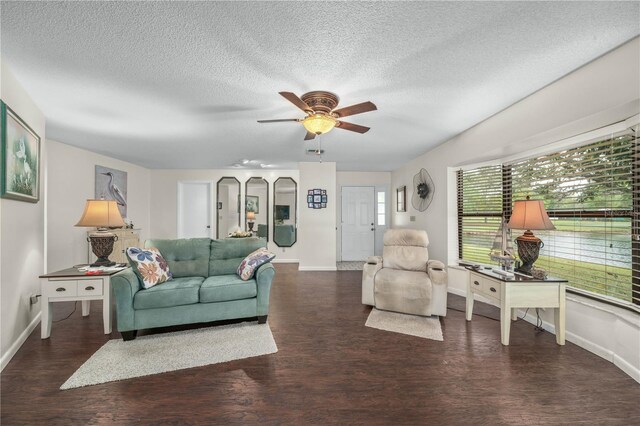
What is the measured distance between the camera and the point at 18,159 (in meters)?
2.33

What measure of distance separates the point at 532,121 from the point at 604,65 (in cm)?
64

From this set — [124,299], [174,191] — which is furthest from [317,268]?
[174,191]

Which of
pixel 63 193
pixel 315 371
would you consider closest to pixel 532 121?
pixel 315 371

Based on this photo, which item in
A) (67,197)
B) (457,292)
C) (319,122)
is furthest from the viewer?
(67,197)

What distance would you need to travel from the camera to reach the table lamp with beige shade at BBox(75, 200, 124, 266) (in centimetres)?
283

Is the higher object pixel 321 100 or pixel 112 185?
pixel 321 100

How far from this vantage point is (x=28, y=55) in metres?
1.95

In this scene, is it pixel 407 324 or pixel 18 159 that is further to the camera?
pixel 407 324

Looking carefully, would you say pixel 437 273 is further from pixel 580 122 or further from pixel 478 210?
pixel 580 122

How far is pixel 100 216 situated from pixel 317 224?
3684 millimetres

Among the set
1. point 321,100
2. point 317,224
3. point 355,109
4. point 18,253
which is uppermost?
point 321,100

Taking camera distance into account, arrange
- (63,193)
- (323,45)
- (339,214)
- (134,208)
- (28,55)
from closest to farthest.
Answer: (323,45)
(28,55)
(63,193)
(134,208)
(339,214)

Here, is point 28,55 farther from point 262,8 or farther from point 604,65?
point 604,65

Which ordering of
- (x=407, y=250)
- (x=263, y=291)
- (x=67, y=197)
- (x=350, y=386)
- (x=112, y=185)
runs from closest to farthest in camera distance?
1. (x=350, y=386)
2. (x=263, y=291)
3. (x=407, y=250)
4. (x=67, y=197)
5. (x=112, y=185)
